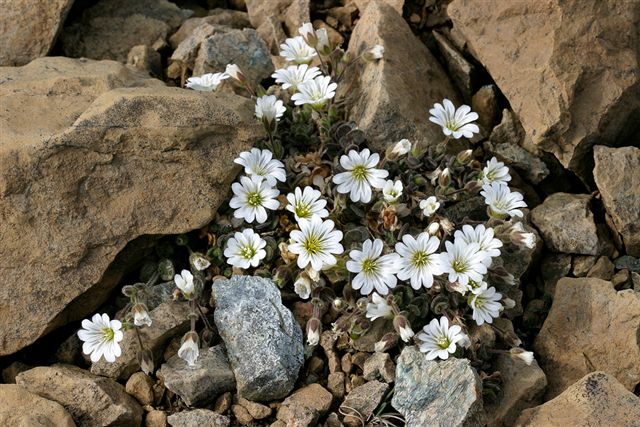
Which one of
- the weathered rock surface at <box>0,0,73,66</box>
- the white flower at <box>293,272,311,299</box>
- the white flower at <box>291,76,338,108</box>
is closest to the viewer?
the white flower at <box>293,272,311,299</box>

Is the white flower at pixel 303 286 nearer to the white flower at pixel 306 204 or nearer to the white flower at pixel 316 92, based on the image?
the white flower at pixel 306 204

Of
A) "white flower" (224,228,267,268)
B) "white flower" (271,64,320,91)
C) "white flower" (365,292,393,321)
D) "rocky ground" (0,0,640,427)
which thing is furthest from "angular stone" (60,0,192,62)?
"white flower" (365,292,393,321)

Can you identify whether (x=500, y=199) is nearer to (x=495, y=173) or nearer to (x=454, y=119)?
(x=495, y=173)

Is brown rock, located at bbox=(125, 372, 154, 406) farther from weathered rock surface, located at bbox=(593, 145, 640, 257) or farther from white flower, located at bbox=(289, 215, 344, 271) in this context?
weathered rock surface, located at bbox=(593, 145, 640, 257)

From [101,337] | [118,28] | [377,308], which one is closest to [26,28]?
[118,28]

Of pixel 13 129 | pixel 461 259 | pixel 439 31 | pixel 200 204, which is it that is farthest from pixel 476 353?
pixel 13 129
